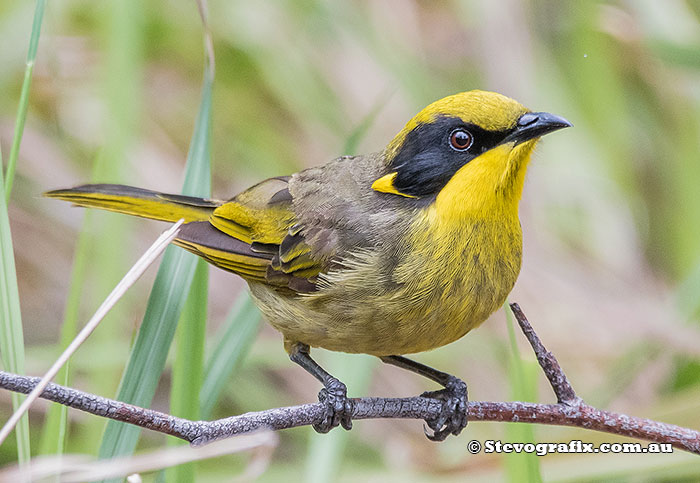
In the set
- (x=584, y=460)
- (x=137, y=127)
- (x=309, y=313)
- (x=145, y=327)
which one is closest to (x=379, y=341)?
(x=309, y=313)

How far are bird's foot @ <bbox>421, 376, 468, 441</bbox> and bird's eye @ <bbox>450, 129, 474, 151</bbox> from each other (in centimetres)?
82

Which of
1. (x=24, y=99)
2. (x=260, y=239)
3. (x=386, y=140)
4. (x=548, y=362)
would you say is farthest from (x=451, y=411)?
(x=386, y=140)

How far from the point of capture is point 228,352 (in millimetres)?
2637

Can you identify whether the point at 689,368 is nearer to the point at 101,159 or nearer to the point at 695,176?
the point at 695,176

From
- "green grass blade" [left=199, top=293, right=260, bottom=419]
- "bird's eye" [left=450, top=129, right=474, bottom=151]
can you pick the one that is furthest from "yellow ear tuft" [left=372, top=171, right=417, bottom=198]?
"green grass blade" [left=199, top=293, right=260, bottom=419]

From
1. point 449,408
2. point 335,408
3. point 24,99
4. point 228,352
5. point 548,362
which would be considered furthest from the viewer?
point 449,408

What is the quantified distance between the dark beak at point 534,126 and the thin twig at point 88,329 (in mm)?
1108

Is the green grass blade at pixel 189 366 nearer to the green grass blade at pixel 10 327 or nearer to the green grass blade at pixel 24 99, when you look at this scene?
the green grass blade at pixel 10 327

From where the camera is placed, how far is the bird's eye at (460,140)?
9.05 ft

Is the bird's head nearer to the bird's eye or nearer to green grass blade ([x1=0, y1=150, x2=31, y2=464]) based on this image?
the bird's eye

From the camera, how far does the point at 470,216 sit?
275 centimetres

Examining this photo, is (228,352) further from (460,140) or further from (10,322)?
(460,140)

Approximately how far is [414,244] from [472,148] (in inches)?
14.3

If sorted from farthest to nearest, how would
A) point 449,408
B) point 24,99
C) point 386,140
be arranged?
1. point 386,140
2. point 449,408
3. point 24,99
